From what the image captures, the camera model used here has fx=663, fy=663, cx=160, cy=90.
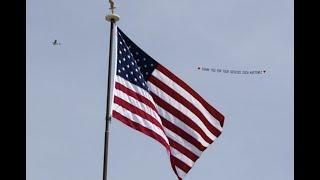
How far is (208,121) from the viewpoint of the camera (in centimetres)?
2109

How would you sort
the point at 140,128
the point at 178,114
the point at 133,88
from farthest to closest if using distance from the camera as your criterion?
the point at 178,114
the point at 133,88
the point at 140,128

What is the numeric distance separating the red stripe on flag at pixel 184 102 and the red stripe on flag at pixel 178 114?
31 centimetres

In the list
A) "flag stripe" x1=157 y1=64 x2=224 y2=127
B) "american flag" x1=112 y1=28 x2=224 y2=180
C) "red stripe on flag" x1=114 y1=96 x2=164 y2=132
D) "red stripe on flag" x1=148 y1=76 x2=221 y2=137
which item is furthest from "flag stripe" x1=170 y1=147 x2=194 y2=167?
"flag stripe" x1=157 y1=64 x2=224 y2=127

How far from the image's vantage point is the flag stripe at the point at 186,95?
20.6 metres

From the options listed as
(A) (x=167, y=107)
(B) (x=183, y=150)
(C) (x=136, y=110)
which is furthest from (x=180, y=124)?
(C) (x=136, y=110)

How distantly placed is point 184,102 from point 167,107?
0.63 meters

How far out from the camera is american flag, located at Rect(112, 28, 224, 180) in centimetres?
1936

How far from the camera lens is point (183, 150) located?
2034 centimetres

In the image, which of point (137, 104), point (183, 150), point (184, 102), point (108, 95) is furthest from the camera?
point (184, 102)

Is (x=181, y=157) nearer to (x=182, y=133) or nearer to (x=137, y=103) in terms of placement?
(x=182, y=133)
